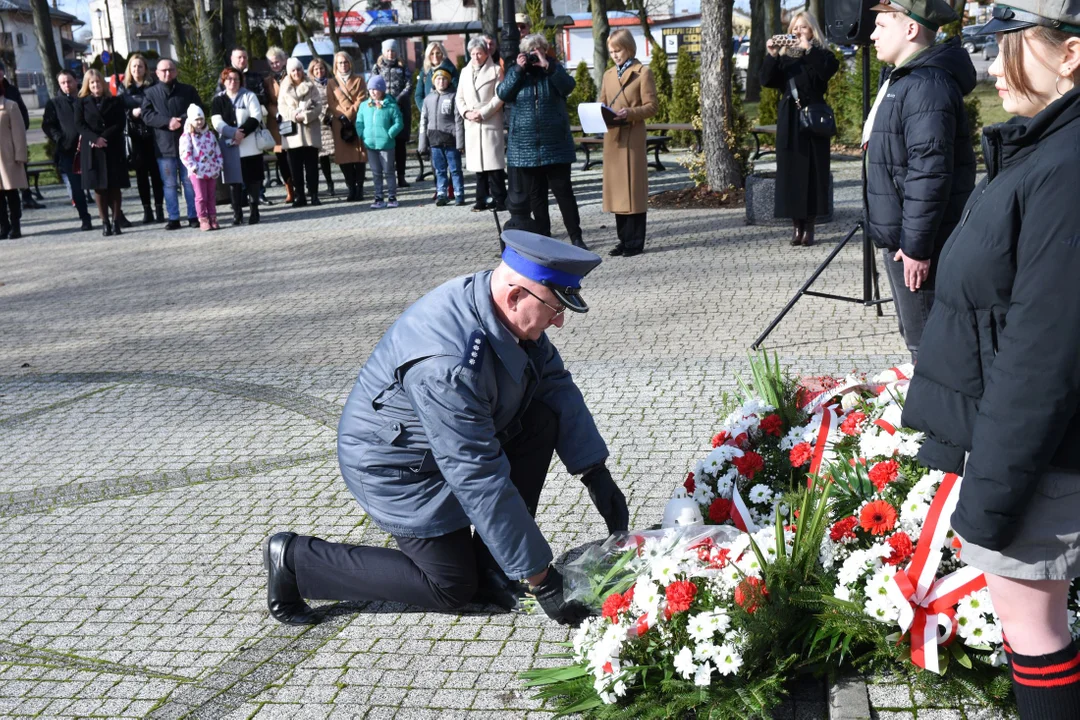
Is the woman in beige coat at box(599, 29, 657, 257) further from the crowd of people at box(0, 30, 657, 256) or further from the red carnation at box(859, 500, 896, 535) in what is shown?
the red carnation at box(859, 500, 896, 535)

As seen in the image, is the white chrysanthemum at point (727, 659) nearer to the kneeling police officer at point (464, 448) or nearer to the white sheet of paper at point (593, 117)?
the kneeling police officer at point (464, 448)

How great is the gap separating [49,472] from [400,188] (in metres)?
12.1

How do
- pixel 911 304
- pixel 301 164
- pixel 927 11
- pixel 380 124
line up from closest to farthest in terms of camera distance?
pixel 927 11, pixel 911 304, pixel 380 124, pixel 301 164

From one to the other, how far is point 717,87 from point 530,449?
10221mm

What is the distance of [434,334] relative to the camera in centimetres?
342

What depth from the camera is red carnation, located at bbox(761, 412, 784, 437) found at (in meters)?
4.11

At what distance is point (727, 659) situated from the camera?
3.00m

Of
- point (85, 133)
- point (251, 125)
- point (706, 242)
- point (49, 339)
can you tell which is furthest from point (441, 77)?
point (49, 339)

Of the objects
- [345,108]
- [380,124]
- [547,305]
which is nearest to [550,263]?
[547,305]

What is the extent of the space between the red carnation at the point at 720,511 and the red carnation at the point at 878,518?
1.84ft

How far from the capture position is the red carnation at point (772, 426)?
411 centimetres

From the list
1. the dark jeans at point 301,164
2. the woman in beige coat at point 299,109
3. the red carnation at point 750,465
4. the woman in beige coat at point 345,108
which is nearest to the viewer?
the red carnation at point 750,465

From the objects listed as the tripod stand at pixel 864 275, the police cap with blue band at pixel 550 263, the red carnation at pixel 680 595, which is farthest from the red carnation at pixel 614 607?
the tripod stand at pixel 864 275

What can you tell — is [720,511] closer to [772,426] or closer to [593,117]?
[772,426]
